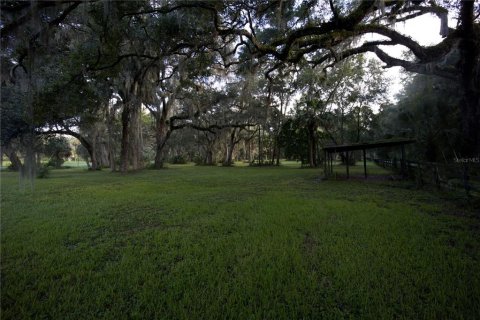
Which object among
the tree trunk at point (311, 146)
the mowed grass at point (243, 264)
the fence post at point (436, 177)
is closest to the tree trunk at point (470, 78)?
the fence post at point (436, 177)

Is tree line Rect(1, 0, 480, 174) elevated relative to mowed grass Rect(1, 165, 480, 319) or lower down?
elevated

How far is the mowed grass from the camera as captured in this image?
89.0 inches

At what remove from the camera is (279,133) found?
26.3 meters

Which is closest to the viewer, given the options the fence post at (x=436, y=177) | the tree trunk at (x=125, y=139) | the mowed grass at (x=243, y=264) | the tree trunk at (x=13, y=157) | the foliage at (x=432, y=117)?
the mowed grass at (x=243, y=264)

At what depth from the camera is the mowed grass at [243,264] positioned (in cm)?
226

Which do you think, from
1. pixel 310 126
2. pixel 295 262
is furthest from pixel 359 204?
pixel 310 126

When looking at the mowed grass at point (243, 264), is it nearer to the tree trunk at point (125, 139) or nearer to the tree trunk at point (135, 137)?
the tree trunk at point (125, 139)

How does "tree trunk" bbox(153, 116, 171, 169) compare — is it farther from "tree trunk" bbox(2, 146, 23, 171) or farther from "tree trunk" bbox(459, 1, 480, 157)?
"tree trunk" bbox(459, 1, 480, 157)

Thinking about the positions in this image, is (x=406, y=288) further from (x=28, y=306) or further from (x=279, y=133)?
(x=279, y=133)

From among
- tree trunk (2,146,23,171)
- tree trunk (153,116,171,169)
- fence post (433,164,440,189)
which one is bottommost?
fence post (433,164,440,189)

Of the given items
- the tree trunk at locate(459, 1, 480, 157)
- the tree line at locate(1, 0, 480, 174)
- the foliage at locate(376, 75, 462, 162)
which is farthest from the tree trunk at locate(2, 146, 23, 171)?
→ the foliage at locate(376, 75, 462, 162)

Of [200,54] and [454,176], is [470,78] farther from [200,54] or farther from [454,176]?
[200,54]

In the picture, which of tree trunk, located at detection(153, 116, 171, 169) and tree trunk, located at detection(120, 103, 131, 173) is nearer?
tree trunk, located at detection(120, 103, 131, 173)

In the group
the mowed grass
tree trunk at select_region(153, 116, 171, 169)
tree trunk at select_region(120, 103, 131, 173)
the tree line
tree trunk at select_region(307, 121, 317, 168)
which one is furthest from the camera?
tree trunk at select_region(307, 121, 317, 168)
